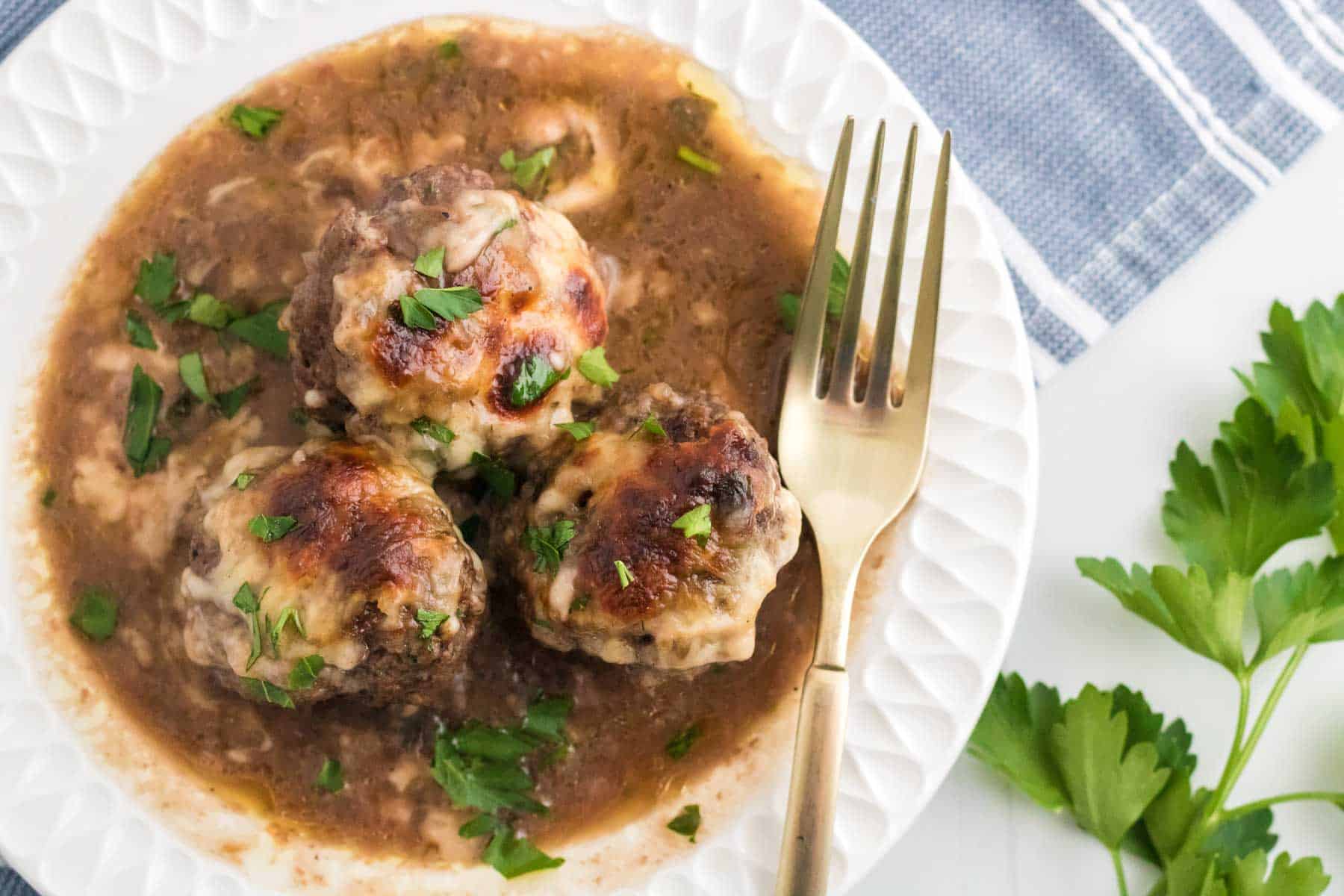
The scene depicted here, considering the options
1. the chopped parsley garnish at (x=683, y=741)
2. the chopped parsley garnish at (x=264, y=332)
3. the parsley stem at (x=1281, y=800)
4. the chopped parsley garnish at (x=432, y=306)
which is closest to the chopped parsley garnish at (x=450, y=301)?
the chopped parsley garnish at (x=432, y=306)

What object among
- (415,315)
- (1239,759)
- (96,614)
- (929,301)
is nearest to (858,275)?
(929,301)

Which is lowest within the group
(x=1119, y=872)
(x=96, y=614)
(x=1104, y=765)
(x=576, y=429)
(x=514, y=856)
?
(x=1119, y=872)

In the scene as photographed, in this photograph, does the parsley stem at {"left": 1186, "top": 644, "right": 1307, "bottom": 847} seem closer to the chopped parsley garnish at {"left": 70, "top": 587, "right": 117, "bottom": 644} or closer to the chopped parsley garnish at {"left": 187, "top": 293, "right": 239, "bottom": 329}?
the chopped parsley garnish at {"left": 187, "top": 293, "right": 239, "bottom": 329}

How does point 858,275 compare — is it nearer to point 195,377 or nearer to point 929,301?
point 929,301

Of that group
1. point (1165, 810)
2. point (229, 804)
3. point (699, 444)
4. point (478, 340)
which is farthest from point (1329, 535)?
point (229, 804)

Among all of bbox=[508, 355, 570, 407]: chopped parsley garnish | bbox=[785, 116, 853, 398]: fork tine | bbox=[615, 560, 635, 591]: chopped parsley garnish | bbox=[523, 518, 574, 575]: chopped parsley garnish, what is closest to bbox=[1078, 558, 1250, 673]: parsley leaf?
bbox=[785, 116, 853, 398]: fork tine

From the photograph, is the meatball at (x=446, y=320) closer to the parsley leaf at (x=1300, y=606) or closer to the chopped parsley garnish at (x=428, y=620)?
the chopped parsley garnish at (x=428, y=620)
